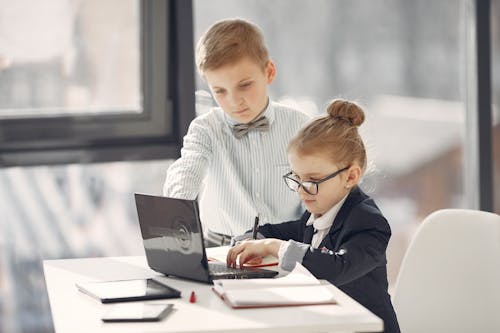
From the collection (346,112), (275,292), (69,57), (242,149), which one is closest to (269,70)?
(242,149)

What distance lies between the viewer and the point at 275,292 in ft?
5.95

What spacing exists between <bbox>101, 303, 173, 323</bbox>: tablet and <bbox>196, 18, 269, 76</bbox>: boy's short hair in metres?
0.98

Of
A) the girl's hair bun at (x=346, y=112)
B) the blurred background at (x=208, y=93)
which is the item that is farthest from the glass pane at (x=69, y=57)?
the girl's hair bun at (x=346, y=112)

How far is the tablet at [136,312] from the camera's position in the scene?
167 cm

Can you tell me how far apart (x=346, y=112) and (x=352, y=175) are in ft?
0.54

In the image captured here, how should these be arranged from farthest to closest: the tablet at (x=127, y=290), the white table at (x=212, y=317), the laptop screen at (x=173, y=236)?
the laptop screen at (x=173, y=236)
the tablet at (x=127, y=290)
the white table at (x=212, y=317)

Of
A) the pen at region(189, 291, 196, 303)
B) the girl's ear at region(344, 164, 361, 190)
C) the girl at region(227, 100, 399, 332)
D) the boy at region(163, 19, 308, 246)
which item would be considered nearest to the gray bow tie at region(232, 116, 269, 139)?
the boy at region(163, 19, 308, 246)

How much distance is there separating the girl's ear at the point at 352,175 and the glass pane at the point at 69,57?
133 centimetres

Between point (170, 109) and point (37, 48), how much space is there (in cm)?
53

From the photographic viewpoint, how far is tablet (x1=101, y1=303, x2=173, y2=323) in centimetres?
167

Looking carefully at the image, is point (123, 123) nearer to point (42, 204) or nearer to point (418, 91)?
point (42, 204)

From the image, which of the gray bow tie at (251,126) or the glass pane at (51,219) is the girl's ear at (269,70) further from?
the glass pane at (51,219)

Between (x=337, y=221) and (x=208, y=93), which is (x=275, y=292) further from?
(x=208, y=93)

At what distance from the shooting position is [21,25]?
323 centimetres
